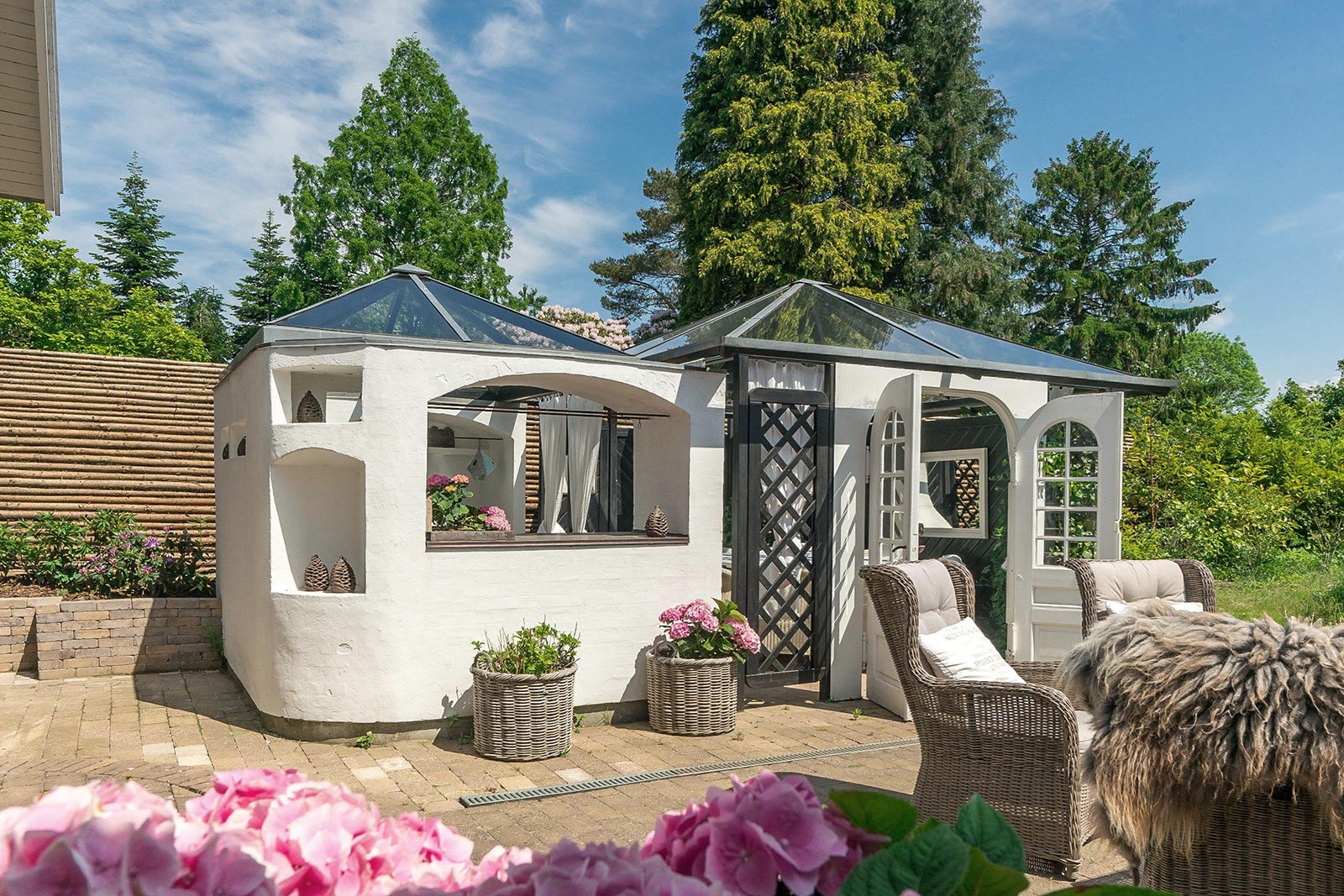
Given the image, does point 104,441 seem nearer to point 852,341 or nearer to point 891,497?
point 852,341

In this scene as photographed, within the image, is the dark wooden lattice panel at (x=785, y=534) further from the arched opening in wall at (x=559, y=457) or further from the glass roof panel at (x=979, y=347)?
the glass roof panel at (x=979, y=347)

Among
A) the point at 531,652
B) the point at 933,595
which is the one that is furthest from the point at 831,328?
the point at 531,652

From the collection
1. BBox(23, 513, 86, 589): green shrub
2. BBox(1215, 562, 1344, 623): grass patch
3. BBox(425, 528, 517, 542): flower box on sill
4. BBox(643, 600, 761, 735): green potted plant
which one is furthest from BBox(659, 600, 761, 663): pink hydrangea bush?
BBox(1215, 562, 1344, 623): grass patch

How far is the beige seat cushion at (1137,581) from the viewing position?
4.64 meters

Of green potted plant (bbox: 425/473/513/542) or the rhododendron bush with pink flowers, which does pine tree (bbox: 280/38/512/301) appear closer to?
green potted plant (bbox: 425/473/513/542)

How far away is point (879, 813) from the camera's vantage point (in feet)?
2.50

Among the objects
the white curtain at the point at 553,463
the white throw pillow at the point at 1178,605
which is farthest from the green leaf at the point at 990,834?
the white curtain at the point at 553,463

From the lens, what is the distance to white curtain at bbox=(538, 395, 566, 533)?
26.6 feet

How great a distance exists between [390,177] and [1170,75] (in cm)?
1355

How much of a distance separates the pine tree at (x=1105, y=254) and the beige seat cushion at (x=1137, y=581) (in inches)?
650

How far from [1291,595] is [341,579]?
973cm

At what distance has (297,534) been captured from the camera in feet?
17.8

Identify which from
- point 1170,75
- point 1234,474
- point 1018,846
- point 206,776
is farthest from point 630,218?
point 1018,846

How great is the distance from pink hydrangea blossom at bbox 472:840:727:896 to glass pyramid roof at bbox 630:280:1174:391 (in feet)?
16.1
